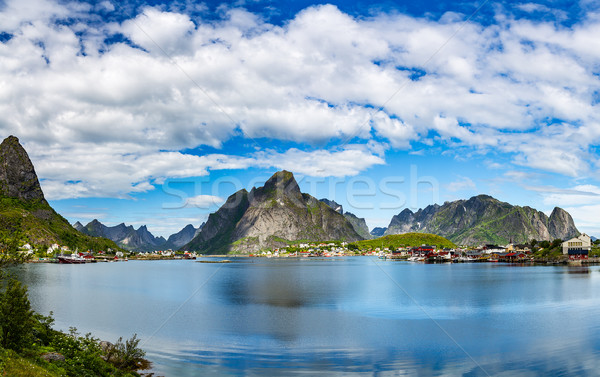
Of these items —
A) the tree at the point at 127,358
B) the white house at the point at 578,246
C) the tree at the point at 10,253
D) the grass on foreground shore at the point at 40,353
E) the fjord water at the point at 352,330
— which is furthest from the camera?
the white house at the point at 578,246

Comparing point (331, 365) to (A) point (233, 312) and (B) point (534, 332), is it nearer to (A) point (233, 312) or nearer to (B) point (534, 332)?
(B) point (534, 332)

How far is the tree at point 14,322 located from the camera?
25.0 m

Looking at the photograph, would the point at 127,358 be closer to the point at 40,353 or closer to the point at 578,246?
the point at 40,353

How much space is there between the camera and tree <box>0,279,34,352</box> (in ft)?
81.9

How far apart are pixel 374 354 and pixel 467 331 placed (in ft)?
48.6

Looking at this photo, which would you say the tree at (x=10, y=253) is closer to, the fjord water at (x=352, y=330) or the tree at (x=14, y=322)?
the tree at (x=14, y=322)

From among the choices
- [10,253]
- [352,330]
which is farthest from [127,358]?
[352,330]

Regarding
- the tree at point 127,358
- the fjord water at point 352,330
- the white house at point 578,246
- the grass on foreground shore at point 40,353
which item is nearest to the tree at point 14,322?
the grass on foreground shore at point 40,353

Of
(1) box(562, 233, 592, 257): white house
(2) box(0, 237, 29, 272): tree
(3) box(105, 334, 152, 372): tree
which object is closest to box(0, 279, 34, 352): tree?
(2) box(0, 237, 29, 272): tree

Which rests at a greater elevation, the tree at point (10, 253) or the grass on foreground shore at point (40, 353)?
the tree at point (10, 253)

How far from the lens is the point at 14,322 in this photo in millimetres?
25562

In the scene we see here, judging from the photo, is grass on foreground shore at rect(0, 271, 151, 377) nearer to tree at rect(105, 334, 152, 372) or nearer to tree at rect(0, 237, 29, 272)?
tree at rect(105, 334, 152, 372)

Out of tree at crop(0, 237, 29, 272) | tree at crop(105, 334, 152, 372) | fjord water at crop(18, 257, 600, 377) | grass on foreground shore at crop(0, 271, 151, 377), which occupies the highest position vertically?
tree at crop(0, 237, 29, 272)

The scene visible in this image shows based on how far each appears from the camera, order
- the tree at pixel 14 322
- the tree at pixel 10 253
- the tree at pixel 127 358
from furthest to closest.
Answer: the tree at pixel 127 358 → the tree at pixel 10 253 → the tree at pixel 14 322
